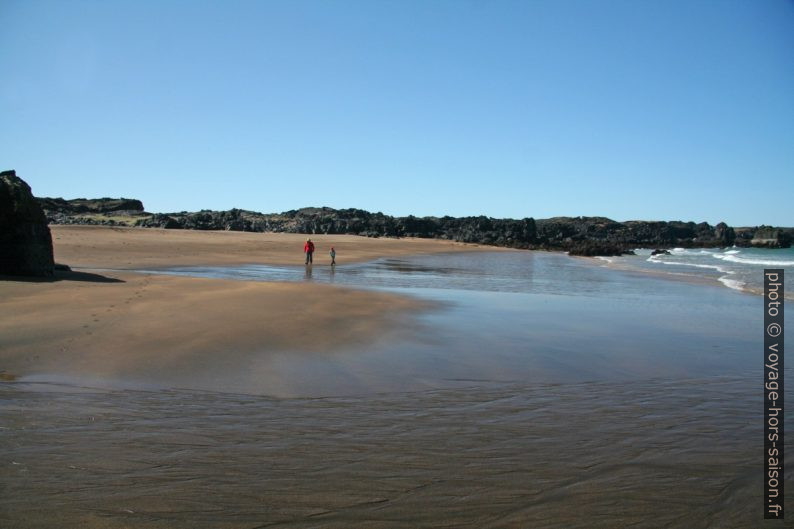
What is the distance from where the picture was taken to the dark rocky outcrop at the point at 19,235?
13.2m

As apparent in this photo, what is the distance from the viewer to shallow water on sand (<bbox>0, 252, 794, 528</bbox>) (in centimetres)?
330

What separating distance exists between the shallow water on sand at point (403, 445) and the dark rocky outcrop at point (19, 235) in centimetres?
933

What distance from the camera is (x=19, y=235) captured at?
43.5 feet

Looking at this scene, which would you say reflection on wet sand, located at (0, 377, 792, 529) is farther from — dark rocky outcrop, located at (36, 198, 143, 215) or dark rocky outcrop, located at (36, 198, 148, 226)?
Result: dark rocky outcrop, located at (36, 198, 143, 215)

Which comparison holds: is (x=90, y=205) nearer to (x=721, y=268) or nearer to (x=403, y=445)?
(x=721, y=268)

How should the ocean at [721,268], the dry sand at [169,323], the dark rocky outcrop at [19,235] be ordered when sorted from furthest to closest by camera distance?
1. the ocean at [721,268]
2. the dark rocky outcrop at [19,235]
3. the dry sand at [169,323]

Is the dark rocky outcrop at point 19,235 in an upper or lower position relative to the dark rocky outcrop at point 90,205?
lower

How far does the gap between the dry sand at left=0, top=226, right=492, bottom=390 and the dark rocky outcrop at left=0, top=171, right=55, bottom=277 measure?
775 mm

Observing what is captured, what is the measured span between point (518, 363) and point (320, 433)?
3.61 metres

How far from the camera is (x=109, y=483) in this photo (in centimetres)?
347

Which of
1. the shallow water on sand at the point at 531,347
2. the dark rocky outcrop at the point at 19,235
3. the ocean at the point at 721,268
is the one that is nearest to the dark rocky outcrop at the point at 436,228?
the ocean at the point at 721,268

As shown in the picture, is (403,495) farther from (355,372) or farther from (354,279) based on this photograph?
(354,279)

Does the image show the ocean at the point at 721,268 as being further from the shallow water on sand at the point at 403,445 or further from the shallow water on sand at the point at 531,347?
the shallow water on sand at the point at 403,445

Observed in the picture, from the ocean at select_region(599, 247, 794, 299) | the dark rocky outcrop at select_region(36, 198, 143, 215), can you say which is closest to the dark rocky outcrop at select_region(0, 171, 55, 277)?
the ocean at select_region(599, 247, 794, 299)
